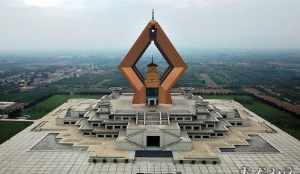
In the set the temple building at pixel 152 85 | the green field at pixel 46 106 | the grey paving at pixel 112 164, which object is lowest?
the grey paving at pixel 112 164

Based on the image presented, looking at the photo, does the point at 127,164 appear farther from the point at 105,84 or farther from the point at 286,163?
the point at 105,84

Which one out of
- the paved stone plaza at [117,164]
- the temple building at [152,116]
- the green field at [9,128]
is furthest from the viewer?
the green field at [9,128]

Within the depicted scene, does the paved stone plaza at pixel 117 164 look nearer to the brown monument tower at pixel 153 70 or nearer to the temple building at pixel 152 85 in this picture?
the brown monument tower at pixel 153 70

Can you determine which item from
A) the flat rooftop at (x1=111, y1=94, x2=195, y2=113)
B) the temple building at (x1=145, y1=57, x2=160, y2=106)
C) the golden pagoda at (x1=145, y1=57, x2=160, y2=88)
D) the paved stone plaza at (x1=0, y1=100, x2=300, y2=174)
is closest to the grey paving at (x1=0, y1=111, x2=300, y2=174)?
the paved stone plaza at (x1=0, y1=100, x2=300, y2=174)

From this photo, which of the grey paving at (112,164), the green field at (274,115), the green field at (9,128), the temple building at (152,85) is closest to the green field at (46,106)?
the green field at (9,128)

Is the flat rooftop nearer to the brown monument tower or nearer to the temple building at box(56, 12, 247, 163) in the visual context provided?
the temple building at box(56, 12, 247, 163)

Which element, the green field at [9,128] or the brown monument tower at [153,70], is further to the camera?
the brown monument tower at [153,70]
